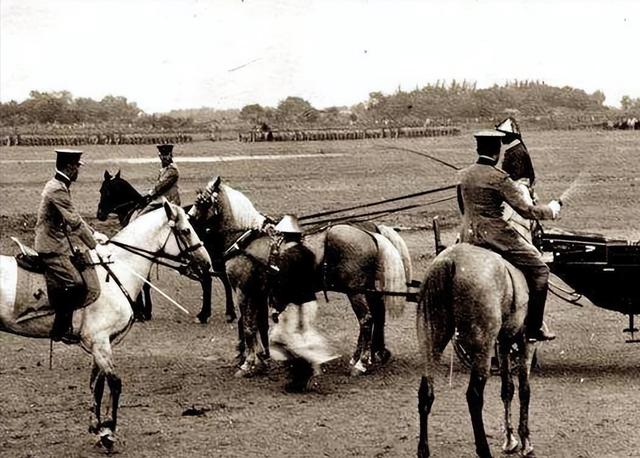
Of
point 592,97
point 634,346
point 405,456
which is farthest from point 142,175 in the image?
point 592,97

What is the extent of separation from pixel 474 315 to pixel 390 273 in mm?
3165

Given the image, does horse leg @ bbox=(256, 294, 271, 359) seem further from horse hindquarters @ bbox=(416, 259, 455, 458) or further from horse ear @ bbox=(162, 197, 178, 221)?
horse hindquarters @ bbox=(416, 259, 455, 458)

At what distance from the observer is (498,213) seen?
8180 mm

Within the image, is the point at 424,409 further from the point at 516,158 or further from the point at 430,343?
the point at 516,158

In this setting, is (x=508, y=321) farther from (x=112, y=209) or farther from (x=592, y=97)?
→ (x=592, y=97)

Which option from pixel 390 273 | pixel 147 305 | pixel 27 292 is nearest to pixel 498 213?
pixel 390 273

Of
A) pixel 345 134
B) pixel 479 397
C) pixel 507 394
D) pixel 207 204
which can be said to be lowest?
pixel 507 394

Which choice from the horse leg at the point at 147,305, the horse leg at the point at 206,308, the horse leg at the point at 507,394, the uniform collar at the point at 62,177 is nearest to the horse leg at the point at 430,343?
the horse leg at the point at 507,394

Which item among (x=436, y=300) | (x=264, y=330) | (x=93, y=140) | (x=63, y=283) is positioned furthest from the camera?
(x=93, y=140)

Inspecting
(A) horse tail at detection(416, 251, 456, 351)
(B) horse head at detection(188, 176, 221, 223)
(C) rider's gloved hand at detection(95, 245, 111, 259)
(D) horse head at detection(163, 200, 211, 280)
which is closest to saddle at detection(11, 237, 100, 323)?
(C) rider's gloved hand at detection(95, 245, 111, 259)

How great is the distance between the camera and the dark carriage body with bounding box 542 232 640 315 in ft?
33.2

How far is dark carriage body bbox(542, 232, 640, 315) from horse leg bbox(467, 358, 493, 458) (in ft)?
9.78

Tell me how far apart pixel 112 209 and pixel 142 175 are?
21495mm

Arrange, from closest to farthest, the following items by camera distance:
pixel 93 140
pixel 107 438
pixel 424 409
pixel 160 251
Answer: pixel 424 409 → pixel 107 438 → pixel 160 251 → pixel 93 140
